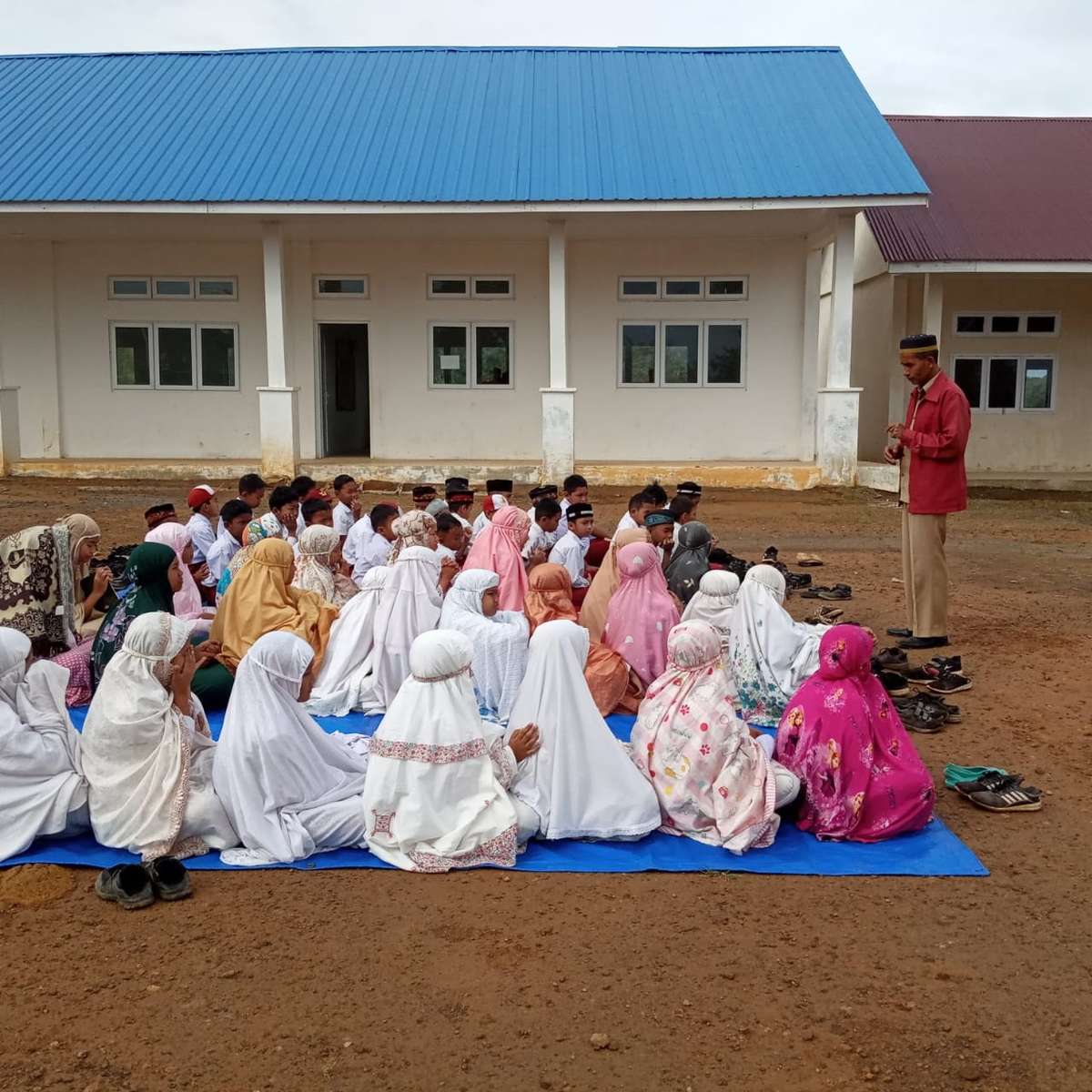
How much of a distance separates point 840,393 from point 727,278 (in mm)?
2604

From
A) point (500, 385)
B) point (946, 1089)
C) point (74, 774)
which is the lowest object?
point (946, 1089)

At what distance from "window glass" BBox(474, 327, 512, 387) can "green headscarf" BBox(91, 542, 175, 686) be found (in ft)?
34.4

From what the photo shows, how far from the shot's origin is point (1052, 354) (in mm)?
16734

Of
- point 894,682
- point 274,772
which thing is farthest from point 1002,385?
point 274,772

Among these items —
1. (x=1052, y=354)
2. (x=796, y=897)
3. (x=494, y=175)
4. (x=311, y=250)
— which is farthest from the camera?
(x=1052, y=354)

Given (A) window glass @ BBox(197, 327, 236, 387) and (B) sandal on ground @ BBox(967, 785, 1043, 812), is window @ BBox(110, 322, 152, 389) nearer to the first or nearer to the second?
(A) window glass @ BBox(197, 327, 236, 387)

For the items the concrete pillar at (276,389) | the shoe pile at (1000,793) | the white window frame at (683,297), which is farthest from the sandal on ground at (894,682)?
the white window frame at (683,297)

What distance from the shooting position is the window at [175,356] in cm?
1582

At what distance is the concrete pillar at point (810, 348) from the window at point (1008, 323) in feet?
8.99

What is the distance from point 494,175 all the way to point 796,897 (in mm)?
11622

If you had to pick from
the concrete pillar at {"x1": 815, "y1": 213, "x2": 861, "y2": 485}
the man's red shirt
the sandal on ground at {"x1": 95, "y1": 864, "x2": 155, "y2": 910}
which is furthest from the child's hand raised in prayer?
the concrete pillar at {"x1": 815, "y1": 213, "x2": 861, "y2": 485}

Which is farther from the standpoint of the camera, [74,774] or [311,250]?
[311,250]

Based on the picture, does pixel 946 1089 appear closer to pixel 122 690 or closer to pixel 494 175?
pixel 122 690

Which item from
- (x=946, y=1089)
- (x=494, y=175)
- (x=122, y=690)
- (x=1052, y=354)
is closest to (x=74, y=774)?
(x=122, y=690)
